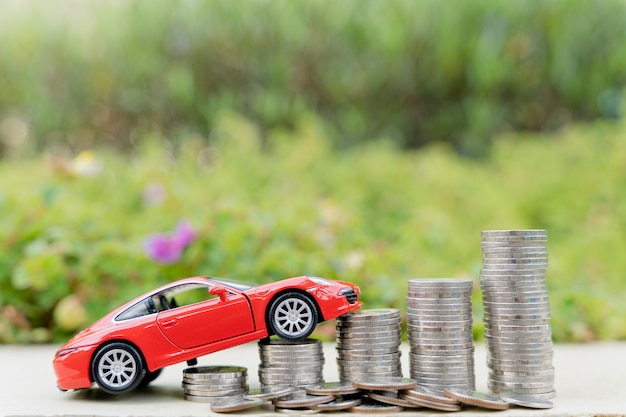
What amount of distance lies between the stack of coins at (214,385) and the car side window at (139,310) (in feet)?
0.73

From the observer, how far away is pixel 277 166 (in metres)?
5.03

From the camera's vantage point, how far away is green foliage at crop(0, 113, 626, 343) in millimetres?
3229

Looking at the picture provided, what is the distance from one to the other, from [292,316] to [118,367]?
50 centimetres

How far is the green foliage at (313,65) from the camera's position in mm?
6539

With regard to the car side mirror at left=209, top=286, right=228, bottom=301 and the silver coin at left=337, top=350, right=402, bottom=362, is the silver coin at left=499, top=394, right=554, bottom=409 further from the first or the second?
the car side mirror at left=209, top=286, right=228, bottom=301

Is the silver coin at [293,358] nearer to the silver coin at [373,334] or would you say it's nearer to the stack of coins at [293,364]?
the stack of coins at [293,364]

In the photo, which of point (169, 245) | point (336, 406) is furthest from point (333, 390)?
point (169, 245)

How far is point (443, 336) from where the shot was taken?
1.81 m

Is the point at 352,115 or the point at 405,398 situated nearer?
the point at 405,398

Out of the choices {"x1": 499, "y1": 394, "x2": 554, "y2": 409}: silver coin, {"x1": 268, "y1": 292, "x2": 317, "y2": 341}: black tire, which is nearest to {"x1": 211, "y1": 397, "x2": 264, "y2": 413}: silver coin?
{"x1": 268, "y1": 292, "x2": 317, "y2": 341}: black tire

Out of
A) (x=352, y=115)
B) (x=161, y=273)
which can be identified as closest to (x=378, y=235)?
(x=161, y=273)

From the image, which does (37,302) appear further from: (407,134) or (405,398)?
(407,134)

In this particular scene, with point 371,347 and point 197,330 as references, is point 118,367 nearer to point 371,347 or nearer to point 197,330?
point 197,330

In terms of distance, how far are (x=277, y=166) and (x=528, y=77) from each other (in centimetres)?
306
